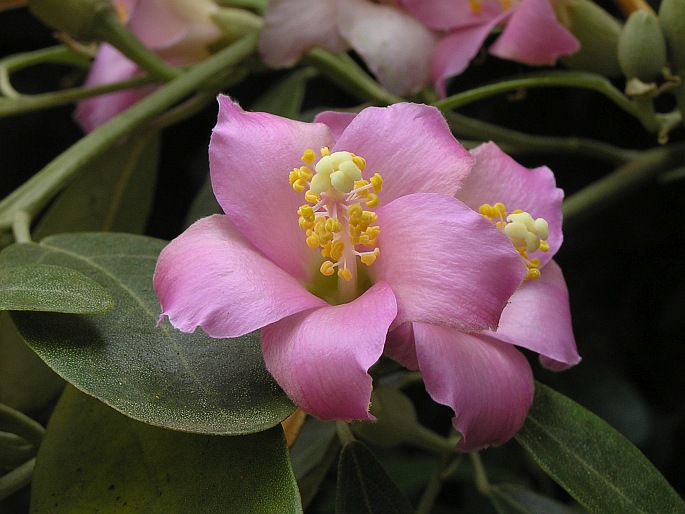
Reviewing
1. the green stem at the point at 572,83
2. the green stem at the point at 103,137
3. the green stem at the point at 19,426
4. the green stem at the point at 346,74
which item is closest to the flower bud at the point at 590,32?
the green stem at the point at 572,83

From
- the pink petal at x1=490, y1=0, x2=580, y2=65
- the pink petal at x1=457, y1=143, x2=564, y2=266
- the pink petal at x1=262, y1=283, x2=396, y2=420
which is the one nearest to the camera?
the pink petal at x1=262, y1=283, x2=396, y2=420

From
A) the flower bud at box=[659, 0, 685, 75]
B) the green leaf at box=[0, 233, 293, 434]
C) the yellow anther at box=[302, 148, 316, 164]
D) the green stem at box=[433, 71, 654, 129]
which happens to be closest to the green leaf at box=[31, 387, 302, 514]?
the green leaf at box=[0, 233, 293, 434]

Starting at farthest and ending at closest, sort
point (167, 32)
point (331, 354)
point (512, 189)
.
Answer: point (167, 32)
point (512, 189)
point (331, 354)

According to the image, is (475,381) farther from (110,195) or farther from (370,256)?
(110,195)

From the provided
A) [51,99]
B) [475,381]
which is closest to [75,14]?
[51,99]

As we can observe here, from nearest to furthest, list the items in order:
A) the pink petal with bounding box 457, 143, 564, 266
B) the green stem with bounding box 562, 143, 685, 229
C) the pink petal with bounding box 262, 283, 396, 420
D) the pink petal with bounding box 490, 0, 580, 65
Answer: the pink petal with bounding box 262, 283, 396, 420 → the pink petal with bounding box 457, 143, 564, 266 → the pink petal with bounding box 490, 0, 580, 65 → the green stem with bounding box 562, 143, 685, 229

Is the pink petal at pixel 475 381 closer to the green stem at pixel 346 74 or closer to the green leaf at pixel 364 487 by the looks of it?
the green leaf at pixel 364 487

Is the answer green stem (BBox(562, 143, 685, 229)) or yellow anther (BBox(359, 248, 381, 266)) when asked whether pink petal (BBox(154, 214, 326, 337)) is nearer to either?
yellow anther (BBox(359, 248, 381, 266))
